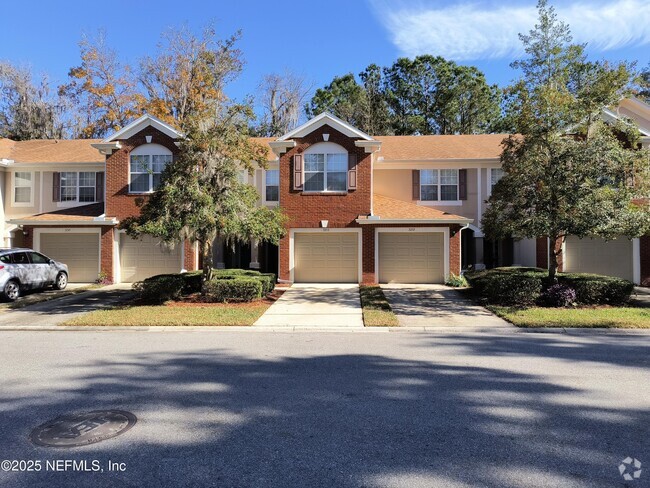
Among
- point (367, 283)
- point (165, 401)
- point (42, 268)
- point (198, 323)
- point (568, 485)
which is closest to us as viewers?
point (568, 485)

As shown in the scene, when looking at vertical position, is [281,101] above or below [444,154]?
above

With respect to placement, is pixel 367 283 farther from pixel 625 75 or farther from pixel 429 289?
pixel 625 75

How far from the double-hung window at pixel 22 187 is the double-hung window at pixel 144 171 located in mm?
6200

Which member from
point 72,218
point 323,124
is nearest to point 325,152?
point 323,124

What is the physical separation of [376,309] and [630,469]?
30.5ft

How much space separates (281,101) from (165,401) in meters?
35.9

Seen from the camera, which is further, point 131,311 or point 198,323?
point 131,311

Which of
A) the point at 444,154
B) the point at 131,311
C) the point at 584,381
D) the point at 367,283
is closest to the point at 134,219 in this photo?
the point at 131,311

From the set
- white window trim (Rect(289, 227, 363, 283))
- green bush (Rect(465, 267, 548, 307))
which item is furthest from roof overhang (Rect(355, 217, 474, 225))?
Result: green bush (Rect(465, 267, 548, 307))

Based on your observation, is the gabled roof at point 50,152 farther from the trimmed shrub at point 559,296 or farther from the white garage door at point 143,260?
the trimmed shrub at point 559,296

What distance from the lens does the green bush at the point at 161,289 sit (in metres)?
14.3

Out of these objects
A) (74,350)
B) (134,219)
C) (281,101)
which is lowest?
(74,350)

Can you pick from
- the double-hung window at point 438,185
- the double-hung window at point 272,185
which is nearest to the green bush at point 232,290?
the double-hung window at point 272,185

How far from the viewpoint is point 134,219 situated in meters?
13.6
